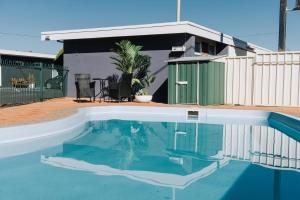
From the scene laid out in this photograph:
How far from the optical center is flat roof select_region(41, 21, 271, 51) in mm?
12875

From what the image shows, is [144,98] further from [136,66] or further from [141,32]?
[141,32]

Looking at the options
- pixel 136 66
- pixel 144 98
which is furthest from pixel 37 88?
pixel 144 98

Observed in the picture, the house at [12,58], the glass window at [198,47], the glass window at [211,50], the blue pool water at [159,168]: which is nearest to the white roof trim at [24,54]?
the house at [12,58]

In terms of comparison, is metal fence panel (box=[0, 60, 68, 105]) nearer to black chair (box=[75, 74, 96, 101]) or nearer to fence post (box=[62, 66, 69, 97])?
fence post (box=[62, 66, 69, 97])

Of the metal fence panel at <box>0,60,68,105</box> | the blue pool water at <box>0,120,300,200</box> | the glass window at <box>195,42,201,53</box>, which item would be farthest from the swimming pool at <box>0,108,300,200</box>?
the glass window at <box>195,42,201,53</box>

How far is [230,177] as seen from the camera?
170 inches

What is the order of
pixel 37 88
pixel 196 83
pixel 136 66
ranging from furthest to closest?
1. pixel 37 88
2. pixel 136 66
3. pixel 196 83

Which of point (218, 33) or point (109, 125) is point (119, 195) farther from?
point (218, 33)

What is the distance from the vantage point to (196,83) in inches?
479

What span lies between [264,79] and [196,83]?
2.64 m

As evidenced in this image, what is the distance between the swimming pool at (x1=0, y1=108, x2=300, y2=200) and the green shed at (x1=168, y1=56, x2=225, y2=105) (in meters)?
3.11

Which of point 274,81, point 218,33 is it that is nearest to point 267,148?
point 274,81

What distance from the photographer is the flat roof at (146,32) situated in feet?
42.2

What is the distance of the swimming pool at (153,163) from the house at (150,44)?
5053 mm
